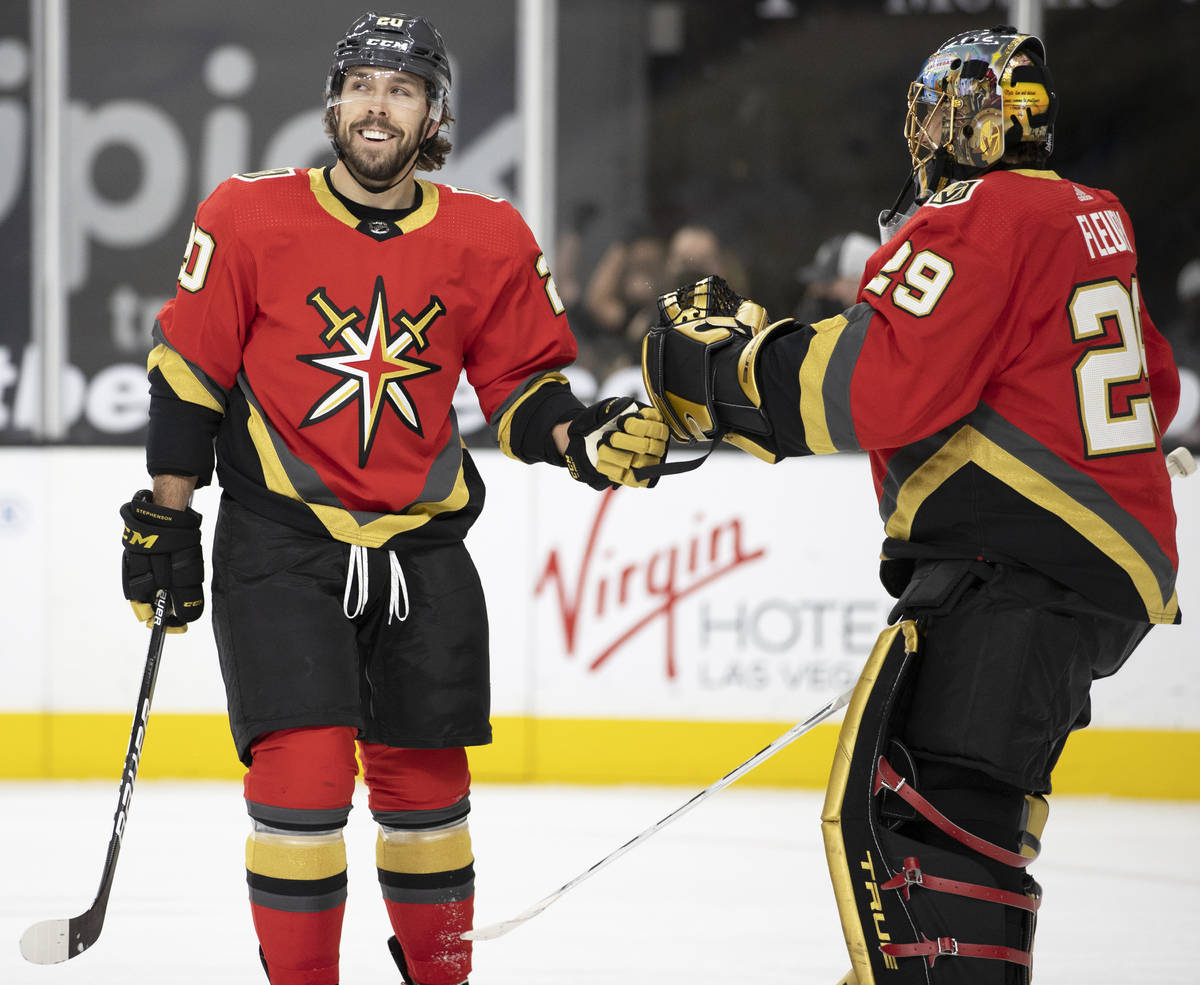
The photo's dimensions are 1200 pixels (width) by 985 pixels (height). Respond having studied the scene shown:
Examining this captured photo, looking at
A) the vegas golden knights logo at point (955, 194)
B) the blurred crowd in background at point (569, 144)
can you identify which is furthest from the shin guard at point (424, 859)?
the blurred crowd in background at point (569, 144)

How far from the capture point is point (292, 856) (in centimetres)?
207

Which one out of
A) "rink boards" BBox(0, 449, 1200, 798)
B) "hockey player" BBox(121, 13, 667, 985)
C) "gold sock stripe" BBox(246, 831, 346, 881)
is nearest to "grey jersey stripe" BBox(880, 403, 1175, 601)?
"hockey player" BBox(121, 13, 667, 985)

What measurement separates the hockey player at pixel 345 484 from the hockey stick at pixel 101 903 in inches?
2.4

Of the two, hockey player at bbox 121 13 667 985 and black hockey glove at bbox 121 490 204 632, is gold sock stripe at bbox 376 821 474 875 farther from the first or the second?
black hockey glove at bbox 121 490 204 632

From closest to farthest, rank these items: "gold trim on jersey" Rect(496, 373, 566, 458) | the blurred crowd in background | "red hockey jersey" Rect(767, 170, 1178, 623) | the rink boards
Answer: "red hockey jersey" Rect(767, 170, 1178, 623) → "gold trim on jersey" Rect(496, 373, 566, 458) → the rink boards → the blurred crowd in background

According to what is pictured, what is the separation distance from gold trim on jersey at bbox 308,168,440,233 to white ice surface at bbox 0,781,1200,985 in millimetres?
1411

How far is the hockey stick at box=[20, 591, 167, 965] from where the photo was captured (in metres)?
2.15

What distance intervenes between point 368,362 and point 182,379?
27 centimetres

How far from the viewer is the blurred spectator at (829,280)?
462 centimetres

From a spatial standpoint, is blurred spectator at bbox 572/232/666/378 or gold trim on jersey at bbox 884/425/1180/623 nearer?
gold trim on jersey at bbox 884/425/1180/623

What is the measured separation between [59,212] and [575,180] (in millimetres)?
1638

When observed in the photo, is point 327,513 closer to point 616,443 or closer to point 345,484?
point 345,484

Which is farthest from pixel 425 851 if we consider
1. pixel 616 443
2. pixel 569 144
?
pixel 569 144

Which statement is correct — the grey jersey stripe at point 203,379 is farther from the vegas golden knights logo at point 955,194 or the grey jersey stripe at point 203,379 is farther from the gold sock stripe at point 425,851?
the vegas golden knights logo at point 955,194
